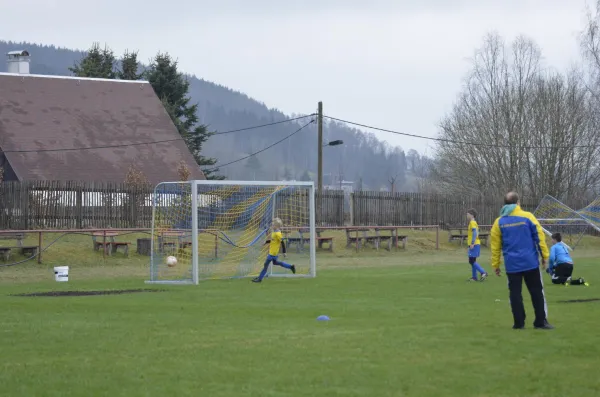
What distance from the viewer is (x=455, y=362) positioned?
1035cm

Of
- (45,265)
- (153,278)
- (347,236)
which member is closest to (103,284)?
(153,278)

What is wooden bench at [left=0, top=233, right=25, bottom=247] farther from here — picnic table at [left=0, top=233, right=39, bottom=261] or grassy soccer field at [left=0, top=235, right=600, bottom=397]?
grassy soccer field at [left=0, top=235, right=600, bottom=397]

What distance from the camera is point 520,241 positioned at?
13.3 m

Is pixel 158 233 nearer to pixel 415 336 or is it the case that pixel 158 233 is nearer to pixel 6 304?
pixel 6 304

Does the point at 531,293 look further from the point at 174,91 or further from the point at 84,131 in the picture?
the point at 174,91

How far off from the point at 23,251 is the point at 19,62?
99.0 ft

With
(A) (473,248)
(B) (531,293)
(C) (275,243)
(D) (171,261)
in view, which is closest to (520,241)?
(B) (531,293)

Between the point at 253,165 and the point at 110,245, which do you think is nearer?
the point at 110,245

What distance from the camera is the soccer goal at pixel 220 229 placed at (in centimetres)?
2772

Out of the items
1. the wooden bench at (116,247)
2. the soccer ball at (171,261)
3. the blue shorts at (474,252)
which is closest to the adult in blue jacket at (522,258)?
the blue shorts at (474,252)

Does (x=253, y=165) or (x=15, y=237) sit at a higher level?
(x=253, y=165)

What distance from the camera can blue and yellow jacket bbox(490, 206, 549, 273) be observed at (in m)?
13.2

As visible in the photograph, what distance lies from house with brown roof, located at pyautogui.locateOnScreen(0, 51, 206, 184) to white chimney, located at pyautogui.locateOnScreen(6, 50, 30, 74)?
3.7 inches

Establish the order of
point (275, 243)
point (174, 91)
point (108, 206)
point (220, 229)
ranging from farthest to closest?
point (174, 91), point (108, 206), point (220, 229), point (275, 243)
